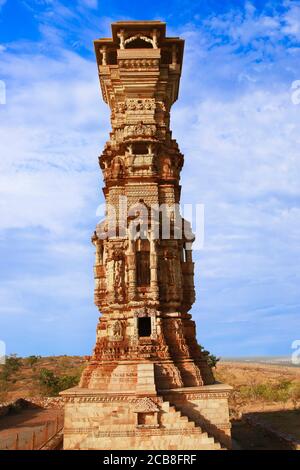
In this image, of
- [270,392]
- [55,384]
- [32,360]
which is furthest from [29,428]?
[32,360]

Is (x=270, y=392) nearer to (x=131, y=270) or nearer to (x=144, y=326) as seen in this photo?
(x=144, y=326)

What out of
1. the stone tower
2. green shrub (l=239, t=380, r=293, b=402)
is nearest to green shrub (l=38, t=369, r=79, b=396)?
green shrub (l=239, t=380, r=293, b=402)

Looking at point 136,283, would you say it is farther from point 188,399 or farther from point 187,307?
point 188,399

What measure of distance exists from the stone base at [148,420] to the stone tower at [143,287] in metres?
0.03

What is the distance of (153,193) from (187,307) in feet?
16.6

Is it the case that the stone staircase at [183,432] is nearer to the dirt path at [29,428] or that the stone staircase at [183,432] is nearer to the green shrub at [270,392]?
the dirt path at [29,428]

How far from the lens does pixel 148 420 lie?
533 inches

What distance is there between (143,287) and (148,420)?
4979 mm

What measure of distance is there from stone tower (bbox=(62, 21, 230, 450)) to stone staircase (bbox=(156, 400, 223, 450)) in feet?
0.10

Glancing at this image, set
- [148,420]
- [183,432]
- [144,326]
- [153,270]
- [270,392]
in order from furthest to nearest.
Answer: [270,392] → [144,326] → [153,270] → [148,420] → [183,432]

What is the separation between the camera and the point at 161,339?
52.5ft

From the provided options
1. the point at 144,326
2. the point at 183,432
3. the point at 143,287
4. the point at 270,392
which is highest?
the point at 143,287

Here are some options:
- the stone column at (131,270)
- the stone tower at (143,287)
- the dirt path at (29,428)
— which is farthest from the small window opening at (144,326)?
the dirt path at (29,428)

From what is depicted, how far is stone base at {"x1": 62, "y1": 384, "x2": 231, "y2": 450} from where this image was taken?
1309cm
